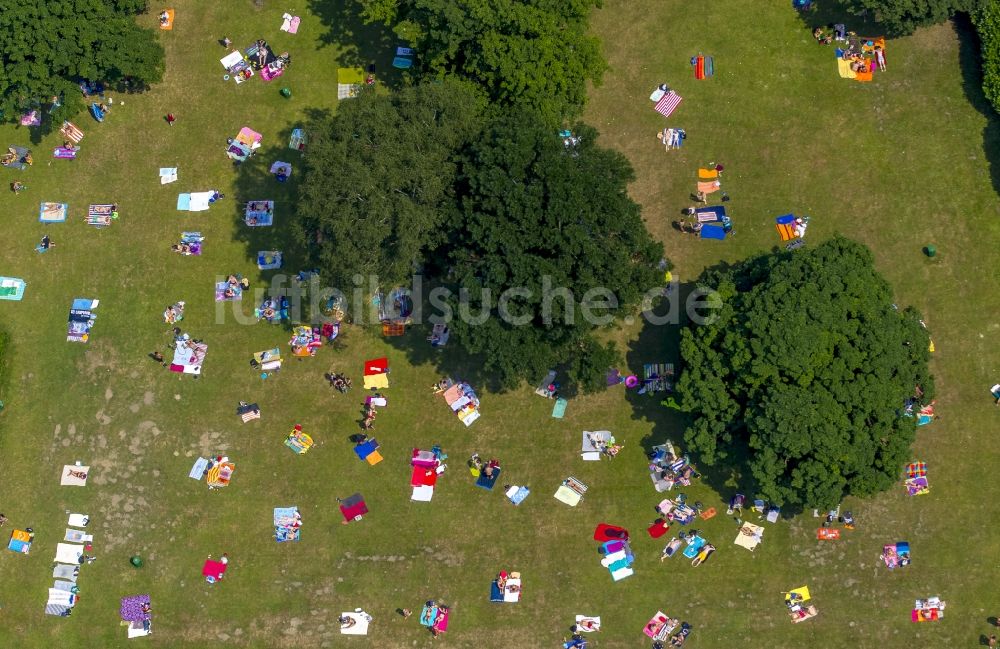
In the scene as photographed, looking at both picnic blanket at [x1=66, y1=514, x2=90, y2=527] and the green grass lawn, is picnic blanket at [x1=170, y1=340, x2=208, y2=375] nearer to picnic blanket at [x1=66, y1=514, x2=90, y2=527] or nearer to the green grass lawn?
the green grass lawn

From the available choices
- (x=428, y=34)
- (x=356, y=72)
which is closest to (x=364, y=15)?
(x=356, y=72)

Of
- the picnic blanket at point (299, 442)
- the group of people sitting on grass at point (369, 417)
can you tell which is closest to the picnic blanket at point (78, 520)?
the picnic blanket at point (299, 442)

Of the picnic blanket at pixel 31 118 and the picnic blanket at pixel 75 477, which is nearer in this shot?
the picnic blanket at pixel 75 477

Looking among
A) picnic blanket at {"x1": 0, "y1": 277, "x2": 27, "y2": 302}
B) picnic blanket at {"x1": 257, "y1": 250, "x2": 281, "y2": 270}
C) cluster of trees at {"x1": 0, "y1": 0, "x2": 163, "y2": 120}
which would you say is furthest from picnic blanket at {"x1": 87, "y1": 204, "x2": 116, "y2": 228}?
picnic blanket at {"x1": 257, "y1": 250, "x2": 281, "y2": 270}

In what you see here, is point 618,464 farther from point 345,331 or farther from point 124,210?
point 124,210

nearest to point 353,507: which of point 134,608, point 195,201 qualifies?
point 134,608

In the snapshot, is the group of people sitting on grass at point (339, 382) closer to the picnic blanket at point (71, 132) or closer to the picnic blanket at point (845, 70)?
the picnic blanket at point (71, 132)

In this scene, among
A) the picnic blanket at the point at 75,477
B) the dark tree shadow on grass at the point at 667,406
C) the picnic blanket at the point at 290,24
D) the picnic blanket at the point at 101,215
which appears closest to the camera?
the dark tree shadow on grass at the point at 667,406
